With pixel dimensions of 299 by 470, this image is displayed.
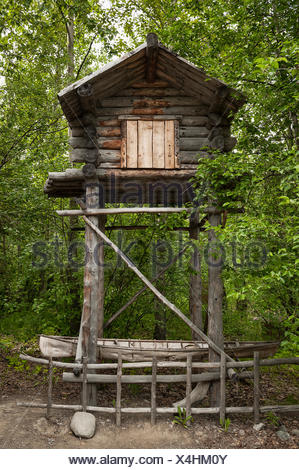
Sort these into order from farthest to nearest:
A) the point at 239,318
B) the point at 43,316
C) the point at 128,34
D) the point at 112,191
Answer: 1. the point at 128,34
2. the point at 239,318
3. the point at 43,316
4. the point at 112,191

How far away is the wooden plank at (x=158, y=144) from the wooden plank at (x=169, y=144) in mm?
86

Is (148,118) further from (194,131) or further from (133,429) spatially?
(133,429)

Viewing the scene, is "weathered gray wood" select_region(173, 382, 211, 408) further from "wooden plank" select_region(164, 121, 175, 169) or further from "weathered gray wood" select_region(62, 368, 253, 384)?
"wooden plank" select_region(164, 121, 175, 169)

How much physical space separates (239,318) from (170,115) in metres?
8.00

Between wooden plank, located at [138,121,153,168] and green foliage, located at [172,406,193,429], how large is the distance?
4887mm

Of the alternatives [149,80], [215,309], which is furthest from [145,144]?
[215,309]

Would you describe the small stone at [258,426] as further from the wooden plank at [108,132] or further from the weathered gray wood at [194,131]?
the wooden plank at [108,132]

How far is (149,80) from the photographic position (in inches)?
276

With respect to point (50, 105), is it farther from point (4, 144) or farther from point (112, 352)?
point (112, 352)

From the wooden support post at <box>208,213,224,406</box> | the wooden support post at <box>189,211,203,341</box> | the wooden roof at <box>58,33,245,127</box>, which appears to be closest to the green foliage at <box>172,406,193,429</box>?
the wooden support post at <box>208,213,224,406</box>

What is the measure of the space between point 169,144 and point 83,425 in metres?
5.67

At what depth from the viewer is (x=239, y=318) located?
11805 millimetres
